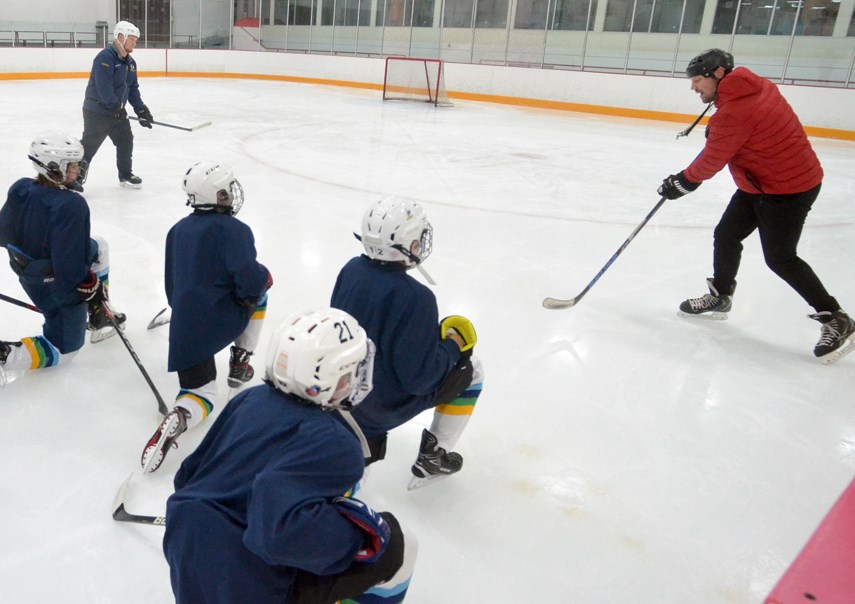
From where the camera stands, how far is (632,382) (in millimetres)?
2750

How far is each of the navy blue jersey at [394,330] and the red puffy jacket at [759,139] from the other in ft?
5.97

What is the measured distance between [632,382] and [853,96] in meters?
10.7

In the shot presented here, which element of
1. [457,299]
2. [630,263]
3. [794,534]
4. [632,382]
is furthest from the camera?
[630,263]

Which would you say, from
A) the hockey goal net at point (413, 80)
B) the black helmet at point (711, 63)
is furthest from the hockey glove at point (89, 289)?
the hockey goal net at point (413, 80)

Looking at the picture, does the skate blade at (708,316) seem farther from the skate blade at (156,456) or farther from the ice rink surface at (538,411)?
the skate blade at (156,456)

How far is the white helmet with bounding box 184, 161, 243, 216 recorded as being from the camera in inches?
81.7

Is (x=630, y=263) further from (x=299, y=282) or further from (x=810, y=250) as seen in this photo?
(x=299, y=282)

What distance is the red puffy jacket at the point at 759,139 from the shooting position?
114 inches

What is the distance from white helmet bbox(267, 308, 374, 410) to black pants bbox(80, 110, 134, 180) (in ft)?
14.8

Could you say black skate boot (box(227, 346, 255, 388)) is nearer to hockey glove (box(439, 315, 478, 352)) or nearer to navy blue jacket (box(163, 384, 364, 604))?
hockey glove (box(439, 315, 478, 352))

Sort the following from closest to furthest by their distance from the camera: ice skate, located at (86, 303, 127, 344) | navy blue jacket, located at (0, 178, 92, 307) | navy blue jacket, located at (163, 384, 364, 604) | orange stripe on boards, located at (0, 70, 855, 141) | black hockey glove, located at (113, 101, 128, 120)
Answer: navy blue jacket, located at (163, 384, 364, 604)
navy blue jacket, located at (0, 178, 92, 307)
ice skate, located at (86, 303, 127, 344)
black hockey glove, located at (113, 101, 128, 120)
orange stripe on boards, located at (0, 70, 855, 141)

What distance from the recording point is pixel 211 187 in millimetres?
2080

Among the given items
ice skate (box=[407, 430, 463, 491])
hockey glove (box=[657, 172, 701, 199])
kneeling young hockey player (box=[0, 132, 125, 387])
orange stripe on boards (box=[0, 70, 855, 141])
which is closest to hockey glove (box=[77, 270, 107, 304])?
kneeling young hockey player (box=[0, 132, 125, 387])

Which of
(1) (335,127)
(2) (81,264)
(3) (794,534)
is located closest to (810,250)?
(3) (794,534)
